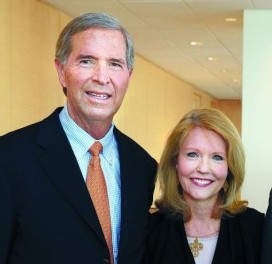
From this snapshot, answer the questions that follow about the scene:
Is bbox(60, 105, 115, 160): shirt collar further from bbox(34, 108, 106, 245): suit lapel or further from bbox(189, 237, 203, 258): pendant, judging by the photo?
bbox(189, 237, 203, 258): pendant

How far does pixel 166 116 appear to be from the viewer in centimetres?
1313

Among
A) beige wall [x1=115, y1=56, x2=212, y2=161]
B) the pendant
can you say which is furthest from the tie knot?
beige wall [x1=115, y1=56, x2=212, y2=161]

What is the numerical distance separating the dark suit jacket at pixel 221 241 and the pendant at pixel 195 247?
4 centimetres

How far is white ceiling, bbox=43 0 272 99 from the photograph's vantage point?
683 cm

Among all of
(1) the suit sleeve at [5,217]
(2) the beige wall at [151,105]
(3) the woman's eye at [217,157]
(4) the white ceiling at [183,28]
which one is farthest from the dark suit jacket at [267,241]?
(2) the beige wall at [151,105]

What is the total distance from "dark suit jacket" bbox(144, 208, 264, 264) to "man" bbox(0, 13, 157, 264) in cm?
22

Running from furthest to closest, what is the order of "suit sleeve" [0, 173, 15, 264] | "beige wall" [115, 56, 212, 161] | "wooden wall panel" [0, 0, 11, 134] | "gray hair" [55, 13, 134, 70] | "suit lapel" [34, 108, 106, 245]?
"beige wall" [115, 56, 212, 161]
"wooden wall panel" [0, 0, 11, 134]
"gray hair" [55, 13, 134, 70]
"suit lapel" [34, 108, 106, 245]
"suit sleeve" [0, 173, 15, 264]

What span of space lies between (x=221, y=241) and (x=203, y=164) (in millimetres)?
312

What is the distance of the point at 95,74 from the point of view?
2100 millimetres

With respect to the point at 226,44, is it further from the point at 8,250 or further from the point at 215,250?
the point at 8,250

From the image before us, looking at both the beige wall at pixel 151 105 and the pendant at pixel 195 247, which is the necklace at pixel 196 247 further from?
the beige wall at pixel 151 105

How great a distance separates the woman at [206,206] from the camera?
2.48m


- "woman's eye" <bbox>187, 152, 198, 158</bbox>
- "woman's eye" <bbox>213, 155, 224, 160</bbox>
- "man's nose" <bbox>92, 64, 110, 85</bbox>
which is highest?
"man's nose" <bbox>92, 64, 110, 85</bbox>

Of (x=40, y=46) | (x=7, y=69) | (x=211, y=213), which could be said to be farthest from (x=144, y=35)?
(x=211, y=213)
